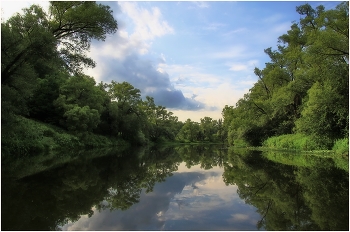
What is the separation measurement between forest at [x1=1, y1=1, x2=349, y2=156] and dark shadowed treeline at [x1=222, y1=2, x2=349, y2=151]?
8 cm

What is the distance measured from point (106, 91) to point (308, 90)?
3827cm

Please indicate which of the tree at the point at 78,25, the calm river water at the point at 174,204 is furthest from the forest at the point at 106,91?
the calm river water at the point at 174,204

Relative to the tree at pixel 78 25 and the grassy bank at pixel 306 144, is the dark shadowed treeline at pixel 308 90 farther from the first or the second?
the tree at pixel 78 25

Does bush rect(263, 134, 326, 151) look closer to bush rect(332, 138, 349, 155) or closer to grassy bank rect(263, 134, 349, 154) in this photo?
grassy bank rect(263, 134, 349, 154)

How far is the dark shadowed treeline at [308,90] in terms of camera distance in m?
20.8

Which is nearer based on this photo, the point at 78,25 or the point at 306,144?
the point at 78,25

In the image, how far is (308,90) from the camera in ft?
81.4

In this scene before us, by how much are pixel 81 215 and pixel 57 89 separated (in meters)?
34.3

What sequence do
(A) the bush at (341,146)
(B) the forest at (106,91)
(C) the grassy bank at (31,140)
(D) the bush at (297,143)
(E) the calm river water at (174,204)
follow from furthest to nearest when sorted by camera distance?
(D) the bush at (297,143)
(A) the bush at (341,146)
(C) the grassy bank at (31,140)
(B) the forest at (106,91)
(E) the calm river water at (174,204)

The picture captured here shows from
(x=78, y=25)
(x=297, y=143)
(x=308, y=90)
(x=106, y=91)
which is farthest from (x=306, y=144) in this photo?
(x=106, y=91)

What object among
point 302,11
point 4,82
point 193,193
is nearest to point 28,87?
point 4,82

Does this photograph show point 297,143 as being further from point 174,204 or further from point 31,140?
point 174,204

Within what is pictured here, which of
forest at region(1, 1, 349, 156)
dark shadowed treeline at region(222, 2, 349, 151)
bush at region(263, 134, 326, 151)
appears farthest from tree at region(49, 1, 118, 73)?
bush at region(263, 134, 326, 151)

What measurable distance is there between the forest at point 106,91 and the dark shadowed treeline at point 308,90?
75mm
